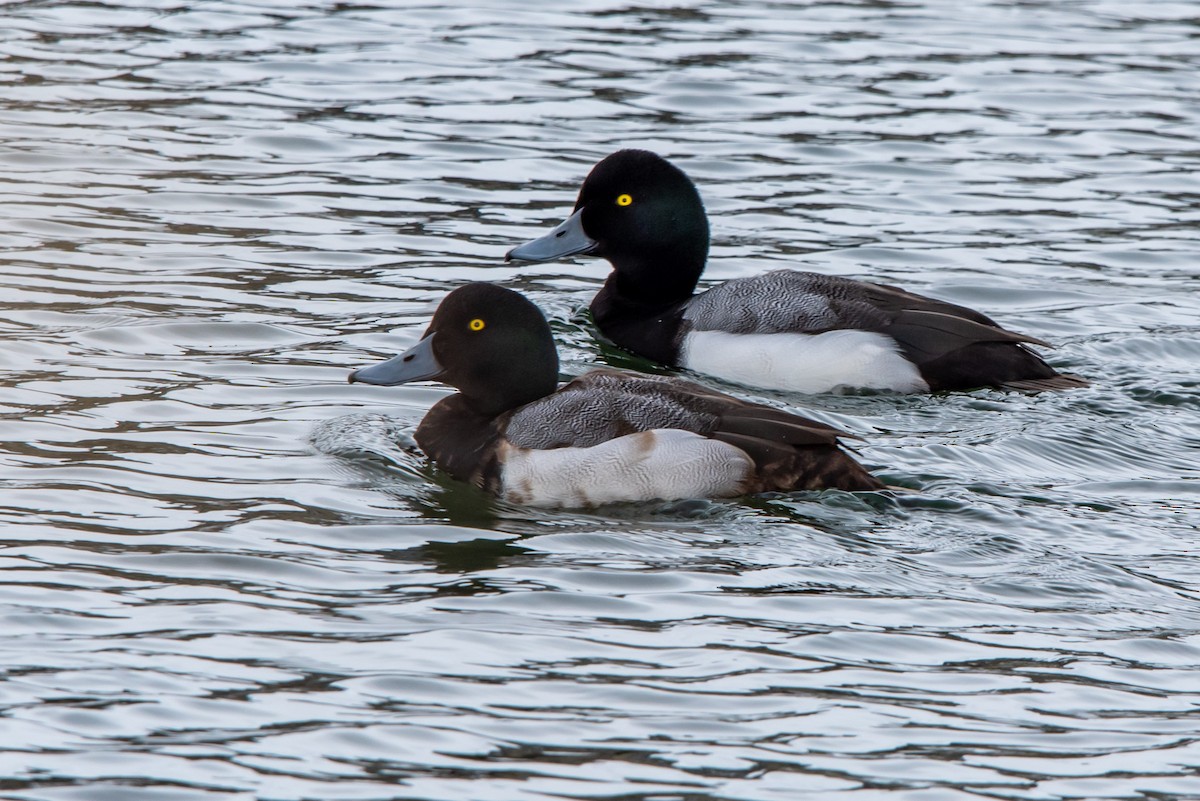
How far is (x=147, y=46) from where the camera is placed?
597 inches

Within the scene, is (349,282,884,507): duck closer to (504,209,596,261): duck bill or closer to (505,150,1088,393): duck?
(505,150,1088,393): duck

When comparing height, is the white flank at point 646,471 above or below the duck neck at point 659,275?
below

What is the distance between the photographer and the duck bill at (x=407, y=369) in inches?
313

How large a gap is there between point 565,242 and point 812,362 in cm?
184

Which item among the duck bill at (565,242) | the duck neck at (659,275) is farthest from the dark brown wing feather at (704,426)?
the duck bill at (565,242)

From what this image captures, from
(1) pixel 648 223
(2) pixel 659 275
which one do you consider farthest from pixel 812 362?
(1) pixel 648 223

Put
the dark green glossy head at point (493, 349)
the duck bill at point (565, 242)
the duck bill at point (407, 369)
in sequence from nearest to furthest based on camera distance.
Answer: the dark green glossy head at point (493, 349)
the duck bill at point (407, 369)
the duck bill at point (565, 242)

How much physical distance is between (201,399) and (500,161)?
17.0 ft

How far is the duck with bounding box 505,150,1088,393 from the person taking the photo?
900cm

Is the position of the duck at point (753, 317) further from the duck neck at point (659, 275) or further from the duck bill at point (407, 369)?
the duck bill at point (407, 369)

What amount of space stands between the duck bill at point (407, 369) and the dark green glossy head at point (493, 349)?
0.06ft

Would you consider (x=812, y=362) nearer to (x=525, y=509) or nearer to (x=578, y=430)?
(x=578, y=430)

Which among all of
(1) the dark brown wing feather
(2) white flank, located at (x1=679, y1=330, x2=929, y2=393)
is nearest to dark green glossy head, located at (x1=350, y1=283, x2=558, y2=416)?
(1) the dark brown wing feather

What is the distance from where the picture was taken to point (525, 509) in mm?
7320
